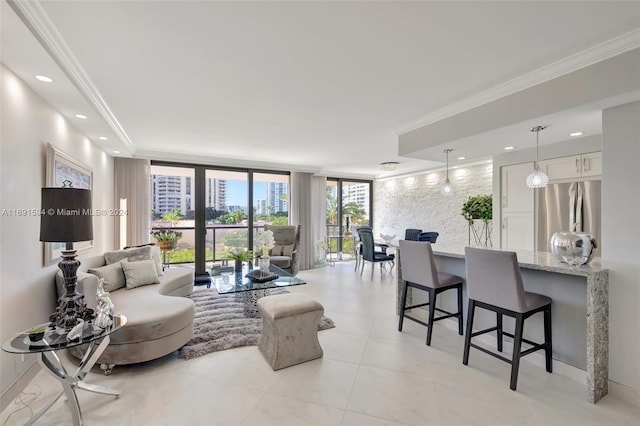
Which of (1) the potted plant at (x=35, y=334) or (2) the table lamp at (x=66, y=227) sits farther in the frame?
(2) the table lamp at (x=66, y=227)

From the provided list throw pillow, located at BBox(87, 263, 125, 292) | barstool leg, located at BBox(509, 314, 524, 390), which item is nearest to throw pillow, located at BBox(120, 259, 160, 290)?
throw pillow, located at BBox(87, 263, 125, 292)

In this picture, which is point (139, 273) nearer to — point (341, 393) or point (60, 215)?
point (60, 215)

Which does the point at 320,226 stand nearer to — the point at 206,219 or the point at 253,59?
the point at 206,219

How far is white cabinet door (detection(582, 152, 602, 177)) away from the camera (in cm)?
321

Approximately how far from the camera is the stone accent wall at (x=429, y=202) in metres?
5.89

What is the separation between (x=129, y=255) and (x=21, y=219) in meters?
1.63

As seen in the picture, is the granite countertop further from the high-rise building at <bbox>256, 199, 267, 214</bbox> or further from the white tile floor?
the high-rise building at <bbox>256, 199, 267, 214</bbox>

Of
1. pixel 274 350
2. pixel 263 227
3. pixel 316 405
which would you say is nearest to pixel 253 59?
pixel 274 350

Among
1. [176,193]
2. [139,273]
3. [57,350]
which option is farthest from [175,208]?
[57,350]

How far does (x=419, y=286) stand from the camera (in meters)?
3.12

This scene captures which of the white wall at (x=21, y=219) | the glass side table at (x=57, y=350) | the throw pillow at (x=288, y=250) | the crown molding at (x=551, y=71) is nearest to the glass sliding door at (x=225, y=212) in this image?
the throw pillow at (x=288, y=250)

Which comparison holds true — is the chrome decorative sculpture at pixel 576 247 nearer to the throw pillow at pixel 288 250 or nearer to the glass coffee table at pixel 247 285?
the glass coffee table at pixel 247 285

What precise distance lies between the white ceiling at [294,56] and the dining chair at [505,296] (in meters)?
1.34

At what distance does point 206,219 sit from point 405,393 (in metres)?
5.06
